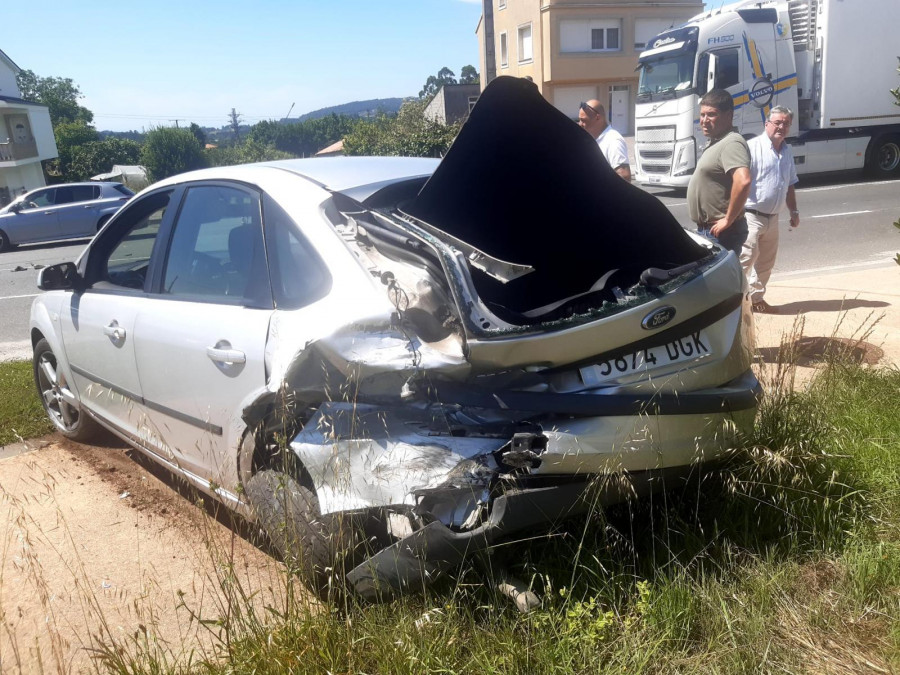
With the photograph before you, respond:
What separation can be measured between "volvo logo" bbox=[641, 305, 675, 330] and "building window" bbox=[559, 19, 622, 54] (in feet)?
137

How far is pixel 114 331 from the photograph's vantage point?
3.96m

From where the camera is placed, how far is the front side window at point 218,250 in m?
3.33

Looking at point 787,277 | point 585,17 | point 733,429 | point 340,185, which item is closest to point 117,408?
point 340,185

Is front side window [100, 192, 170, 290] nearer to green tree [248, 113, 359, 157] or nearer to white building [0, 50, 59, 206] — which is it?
white building [0, 50, 59, 206]

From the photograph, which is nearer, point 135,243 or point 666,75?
point 135,243

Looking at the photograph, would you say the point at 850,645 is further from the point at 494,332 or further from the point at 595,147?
the point at 595,147

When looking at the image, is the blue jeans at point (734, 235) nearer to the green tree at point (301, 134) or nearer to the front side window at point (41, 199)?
the front side window at point (41, 199)

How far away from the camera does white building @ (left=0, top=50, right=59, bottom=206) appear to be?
149 ft

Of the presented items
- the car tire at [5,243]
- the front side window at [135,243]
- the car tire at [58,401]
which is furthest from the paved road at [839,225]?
the car tire at [5,243]

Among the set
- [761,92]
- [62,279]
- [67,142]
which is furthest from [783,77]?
[67,142]

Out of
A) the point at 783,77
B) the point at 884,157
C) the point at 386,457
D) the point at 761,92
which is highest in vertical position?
the point at 783,77

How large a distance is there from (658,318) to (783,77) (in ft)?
56.3

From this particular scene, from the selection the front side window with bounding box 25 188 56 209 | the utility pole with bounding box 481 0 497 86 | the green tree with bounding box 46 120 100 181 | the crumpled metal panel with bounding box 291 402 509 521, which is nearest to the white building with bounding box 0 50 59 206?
the green tree with bounding box 46 120 100 181

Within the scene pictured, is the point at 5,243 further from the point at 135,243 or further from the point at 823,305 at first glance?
the point at 823,305
